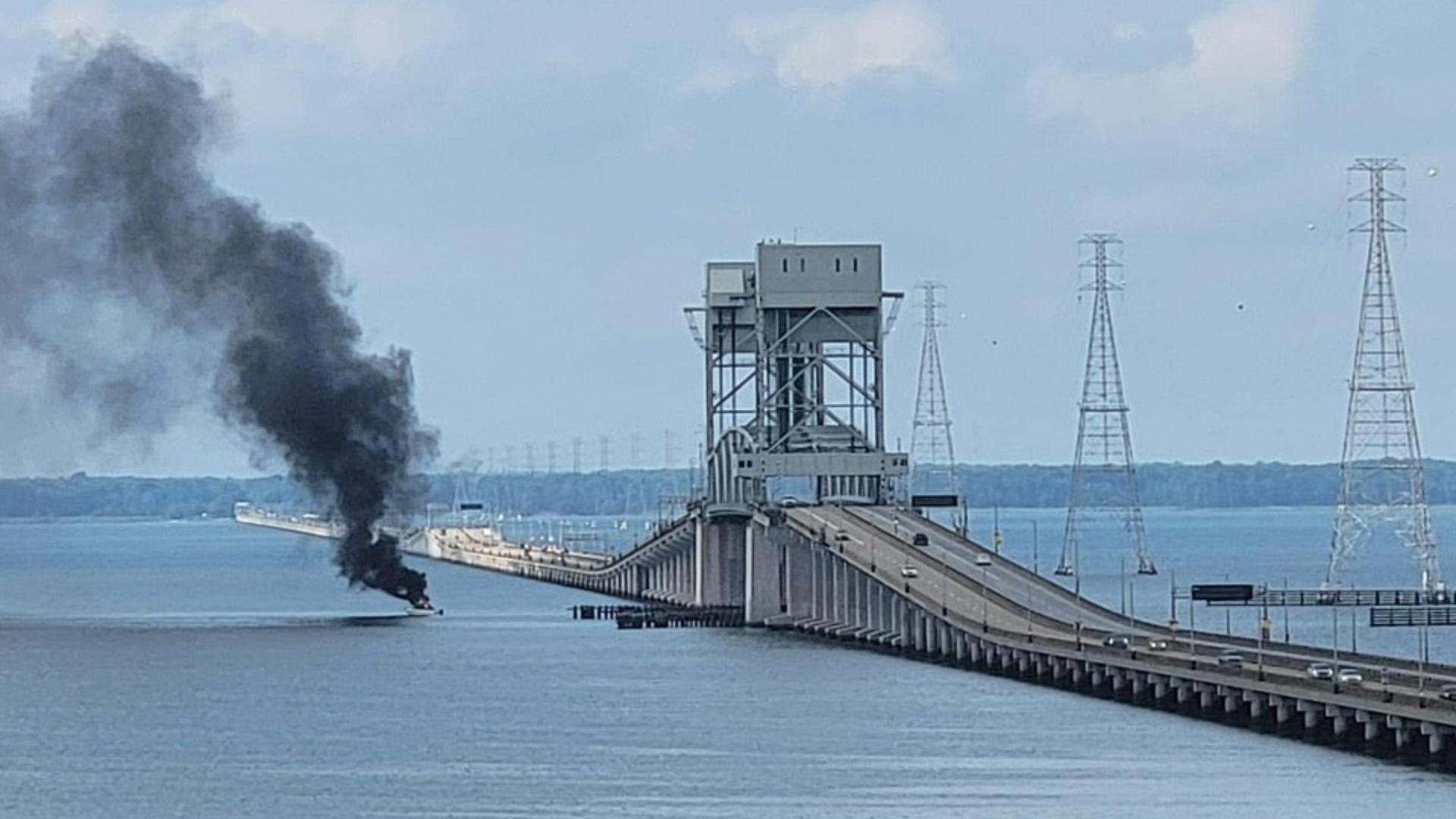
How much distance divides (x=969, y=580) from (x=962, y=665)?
41.9 ft

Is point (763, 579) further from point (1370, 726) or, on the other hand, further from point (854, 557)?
point (1370, 726)

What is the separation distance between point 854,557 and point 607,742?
4425 centimetres

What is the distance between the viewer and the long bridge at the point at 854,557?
109 m

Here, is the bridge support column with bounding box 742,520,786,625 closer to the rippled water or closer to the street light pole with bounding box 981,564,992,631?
the rippled water

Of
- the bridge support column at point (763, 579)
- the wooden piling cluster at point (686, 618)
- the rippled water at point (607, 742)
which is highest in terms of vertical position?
the bridge support column at point (763, 579)

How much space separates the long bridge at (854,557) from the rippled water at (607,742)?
180 centimetres

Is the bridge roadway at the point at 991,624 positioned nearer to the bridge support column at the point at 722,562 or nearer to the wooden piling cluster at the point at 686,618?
the bridge support column at the point at 722,562

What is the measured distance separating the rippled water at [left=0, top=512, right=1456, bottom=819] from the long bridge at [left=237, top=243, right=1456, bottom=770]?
1797mm

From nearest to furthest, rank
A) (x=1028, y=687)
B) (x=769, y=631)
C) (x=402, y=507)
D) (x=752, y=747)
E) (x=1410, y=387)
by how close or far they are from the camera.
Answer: (x=752, y=747), (x=1028, y=687), (x=1410, y=387), (x=769, y=631), (x=402, y=507)

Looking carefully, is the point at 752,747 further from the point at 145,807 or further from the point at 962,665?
the point at 962,665

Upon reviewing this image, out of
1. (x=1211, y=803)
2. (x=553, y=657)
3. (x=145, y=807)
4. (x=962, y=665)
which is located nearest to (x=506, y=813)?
(x=145, y=807)

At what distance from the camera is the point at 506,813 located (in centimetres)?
8100

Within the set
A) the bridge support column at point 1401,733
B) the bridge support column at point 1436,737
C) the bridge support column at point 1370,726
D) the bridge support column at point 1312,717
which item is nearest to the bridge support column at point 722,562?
the bridge support column at point 1312,717

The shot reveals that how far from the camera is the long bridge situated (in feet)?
357
